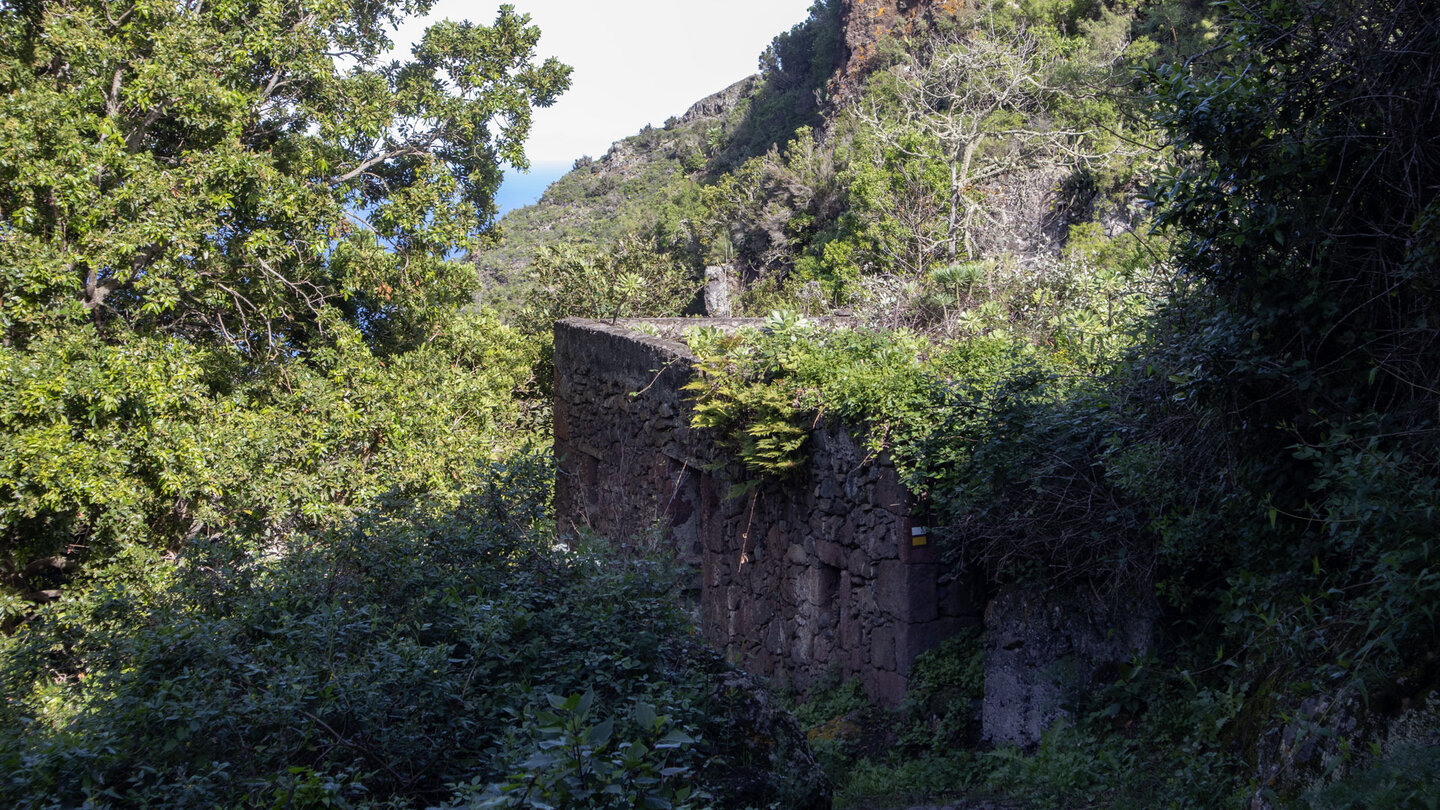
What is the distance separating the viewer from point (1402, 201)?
357 cm

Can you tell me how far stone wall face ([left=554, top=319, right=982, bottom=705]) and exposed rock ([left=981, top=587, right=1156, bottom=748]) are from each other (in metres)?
0.55

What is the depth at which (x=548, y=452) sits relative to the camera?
7.06 metres

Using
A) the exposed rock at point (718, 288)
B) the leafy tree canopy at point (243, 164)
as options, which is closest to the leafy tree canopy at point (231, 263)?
the leafy tree canopy at point (243, 164)

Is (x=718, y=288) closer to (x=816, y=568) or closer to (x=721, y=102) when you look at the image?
(x=816, y=568)

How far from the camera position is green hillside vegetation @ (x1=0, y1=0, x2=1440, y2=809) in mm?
3012

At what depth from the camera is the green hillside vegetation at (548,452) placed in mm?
3012

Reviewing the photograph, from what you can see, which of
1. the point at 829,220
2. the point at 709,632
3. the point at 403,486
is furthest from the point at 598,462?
the point at 829,220

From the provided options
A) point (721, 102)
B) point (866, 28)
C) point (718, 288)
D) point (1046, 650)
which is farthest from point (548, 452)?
point (721, 102)

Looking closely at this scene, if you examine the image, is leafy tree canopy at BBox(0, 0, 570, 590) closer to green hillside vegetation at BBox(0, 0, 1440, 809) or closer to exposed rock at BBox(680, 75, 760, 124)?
green hillside vegetation at BBox(0, 0, 1440, 809)

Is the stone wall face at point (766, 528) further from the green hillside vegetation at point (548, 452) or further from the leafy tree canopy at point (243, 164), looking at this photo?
the leafy tree canopy at point (243, 164)

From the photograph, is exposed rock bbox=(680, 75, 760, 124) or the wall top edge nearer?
the wall top edge

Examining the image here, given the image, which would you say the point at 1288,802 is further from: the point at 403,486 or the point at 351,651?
the point at 403,486

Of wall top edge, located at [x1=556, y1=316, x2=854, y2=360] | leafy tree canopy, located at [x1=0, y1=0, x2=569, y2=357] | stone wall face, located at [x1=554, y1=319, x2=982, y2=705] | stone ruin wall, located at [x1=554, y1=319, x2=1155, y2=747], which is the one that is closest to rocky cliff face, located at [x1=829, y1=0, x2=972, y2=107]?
leafy tree canopy, located at [x1=0, y1=0, x2=569, y2=357]

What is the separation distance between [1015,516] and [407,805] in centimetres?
335
